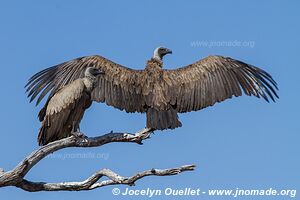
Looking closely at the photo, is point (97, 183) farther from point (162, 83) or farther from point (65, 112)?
point (162, 83)

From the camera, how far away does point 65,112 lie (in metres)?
14.3

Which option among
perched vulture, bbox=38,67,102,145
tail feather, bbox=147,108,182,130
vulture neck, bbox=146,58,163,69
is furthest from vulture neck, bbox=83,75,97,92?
vulture neck, bbox=146,58,163,69

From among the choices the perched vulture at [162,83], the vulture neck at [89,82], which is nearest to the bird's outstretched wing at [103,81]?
the perched vulture at [162,83]

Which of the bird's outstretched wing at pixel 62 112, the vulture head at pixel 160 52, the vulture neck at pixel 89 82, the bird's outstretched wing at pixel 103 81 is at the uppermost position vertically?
the vulture head at pixel 160 52

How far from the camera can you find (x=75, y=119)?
14.4m

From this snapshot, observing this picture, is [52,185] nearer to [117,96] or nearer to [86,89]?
[86,89]

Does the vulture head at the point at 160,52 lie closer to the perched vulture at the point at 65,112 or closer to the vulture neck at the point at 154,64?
the vulture neck at the point at 154,64

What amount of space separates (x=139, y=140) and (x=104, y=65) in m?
3.30

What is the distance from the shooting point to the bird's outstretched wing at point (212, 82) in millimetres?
16766

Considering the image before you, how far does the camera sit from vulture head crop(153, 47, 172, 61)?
17.4 metres

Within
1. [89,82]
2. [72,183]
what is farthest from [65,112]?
[72,183]

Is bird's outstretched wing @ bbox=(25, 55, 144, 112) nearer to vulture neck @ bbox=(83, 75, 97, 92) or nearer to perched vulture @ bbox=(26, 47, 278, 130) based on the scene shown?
perched vulture @ bbox=(26, 47, 278, 130)

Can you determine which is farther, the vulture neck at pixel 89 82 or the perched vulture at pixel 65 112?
the vulture neck at pixel 89 82

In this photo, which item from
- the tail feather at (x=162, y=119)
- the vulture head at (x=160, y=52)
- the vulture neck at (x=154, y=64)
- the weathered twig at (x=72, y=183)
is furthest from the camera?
the vulture head at (x=160, y=52)
